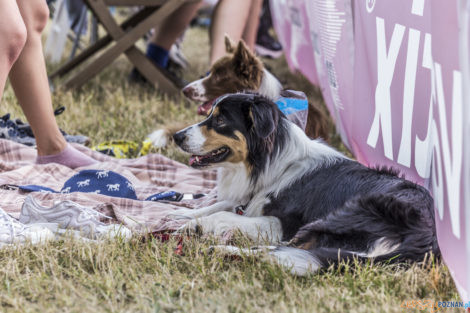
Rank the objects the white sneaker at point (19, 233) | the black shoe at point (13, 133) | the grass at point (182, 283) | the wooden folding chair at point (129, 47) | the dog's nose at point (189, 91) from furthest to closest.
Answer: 1. the wooden folding chair at point (129, 47)
2. the dog's nose at point (189, 91)
3. the black shoe at point (13, 133)
4. the white sneaker at point (19, 233)
5. the grass at point (182, 283)

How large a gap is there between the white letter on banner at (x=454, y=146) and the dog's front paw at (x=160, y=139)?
2.37 metres

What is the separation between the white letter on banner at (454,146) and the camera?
170 cm

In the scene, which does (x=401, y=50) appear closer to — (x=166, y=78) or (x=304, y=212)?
(x=304, y=212)

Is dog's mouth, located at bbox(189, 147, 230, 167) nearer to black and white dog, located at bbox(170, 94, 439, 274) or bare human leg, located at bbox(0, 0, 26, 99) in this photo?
black and white dog, located at bbox(170, 94, 439, 274)

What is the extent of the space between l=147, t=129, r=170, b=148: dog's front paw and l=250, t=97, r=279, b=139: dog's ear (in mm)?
1508

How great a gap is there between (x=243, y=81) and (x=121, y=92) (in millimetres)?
1798

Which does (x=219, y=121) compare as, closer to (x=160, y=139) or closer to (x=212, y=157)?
(x=212, y=157)

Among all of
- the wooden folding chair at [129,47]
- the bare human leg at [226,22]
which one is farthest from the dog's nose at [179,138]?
the wooden folding chair at [129,47]

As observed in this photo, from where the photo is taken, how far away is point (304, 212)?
2508mm

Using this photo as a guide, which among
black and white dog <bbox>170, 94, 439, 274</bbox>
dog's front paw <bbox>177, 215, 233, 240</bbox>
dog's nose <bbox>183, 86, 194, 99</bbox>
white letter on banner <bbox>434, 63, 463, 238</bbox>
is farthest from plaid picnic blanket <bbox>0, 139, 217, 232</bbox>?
white letter on banner <bbox>434, 63, 463, 238</bbox>

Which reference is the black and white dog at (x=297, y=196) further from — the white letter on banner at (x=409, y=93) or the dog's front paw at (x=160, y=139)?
the dog's front paw at (x=160, y=139)

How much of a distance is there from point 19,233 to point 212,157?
0.87 m

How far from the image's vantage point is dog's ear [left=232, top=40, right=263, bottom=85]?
148 inches

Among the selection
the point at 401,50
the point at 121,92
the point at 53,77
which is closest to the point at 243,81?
the point at 401,50
